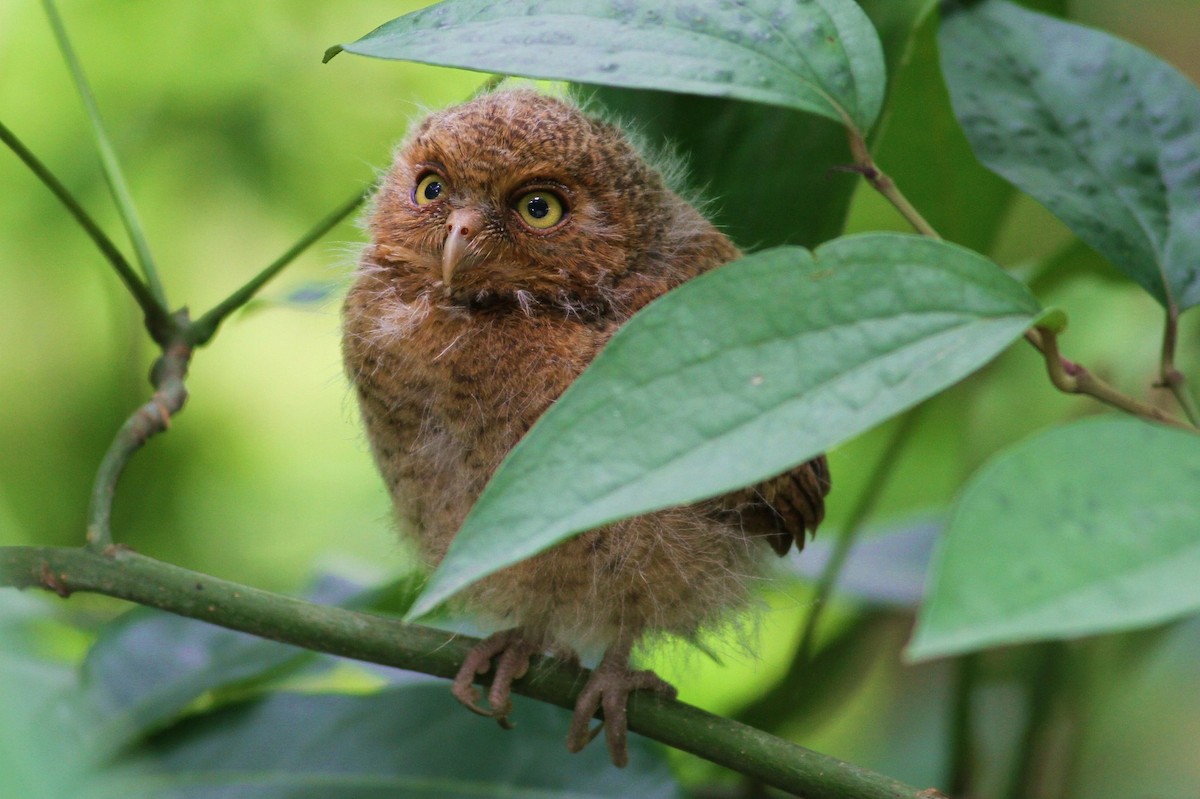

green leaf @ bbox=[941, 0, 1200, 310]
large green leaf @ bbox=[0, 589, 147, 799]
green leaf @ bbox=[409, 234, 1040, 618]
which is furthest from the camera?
green leaf @ bbox=[941, 0, 1200, 310]

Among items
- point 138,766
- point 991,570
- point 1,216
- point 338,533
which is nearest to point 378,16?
point 1,216

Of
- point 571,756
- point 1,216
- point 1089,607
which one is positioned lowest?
point 571,756

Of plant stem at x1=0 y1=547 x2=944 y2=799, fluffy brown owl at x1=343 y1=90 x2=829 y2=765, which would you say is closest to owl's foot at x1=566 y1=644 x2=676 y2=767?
fluffy brown owl at x1=343 y1=90 x2=829 y2=765

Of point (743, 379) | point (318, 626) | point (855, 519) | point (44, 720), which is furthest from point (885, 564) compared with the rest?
point (44, 720)

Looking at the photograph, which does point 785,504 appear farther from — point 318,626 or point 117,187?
point 117,187

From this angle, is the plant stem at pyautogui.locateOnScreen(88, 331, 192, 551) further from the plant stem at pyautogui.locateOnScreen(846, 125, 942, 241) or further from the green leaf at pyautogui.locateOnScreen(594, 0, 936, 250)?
the plant stem at pyautogui.locateOnScreen(846, 125, 942, 241)

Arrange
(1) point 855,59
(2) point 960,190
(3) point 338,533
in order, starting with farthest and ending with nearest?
(3) point 338,533 < (2) point 960,190 < (1) point 855,59

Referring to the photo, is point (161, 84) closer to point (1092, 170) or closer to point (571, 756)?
point (571, 756)
